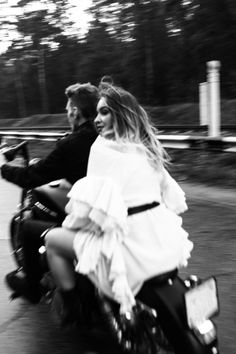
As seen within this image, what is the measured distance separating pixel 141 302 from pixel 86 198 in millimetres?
629

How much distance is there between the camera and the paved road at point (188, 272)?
10.4ft

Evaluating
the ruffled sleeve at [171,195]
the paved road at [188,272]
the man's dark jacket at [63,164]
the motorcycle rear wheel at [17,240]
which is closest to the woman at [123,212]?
the ruffled sleeve at [171,195]

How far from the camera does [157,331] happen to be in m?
2.61

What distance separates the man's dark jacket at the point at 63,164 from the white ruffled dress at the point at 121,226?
0.53m

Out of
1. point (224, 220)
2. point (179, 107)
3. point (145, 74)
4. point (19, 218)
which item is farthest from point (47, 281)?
point (145, 74)

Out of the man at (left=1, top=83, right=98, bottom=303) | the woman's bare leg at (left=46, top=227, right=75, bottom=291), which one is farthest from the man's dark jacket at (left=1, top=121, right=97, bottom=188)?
the woman's bare leg at (left=46, top=227, right=75, bottom=291)

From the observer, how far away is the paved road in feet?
10.4

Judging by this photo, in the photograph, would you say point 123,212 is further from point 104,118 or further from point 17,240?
point 17,240

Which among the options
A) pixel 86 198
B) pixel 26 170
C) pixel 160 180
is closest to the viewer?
pixel 86 198

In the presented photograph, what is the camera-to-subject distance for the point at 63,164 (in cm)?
322

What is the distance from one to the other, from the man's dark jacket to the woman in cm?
48

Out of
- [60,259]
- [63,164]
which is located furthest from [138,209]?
[63,164]

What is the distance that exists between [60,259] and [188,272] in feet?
5.93

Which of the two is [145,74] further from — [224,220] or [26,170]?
[26,170]
